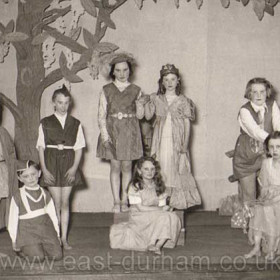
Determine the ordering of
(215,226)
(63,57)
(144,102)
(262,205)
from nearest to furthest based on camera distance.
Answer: (262,205), (144,102), (215,226), (63,57)

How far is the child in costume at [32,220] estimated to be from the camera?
15.9ft

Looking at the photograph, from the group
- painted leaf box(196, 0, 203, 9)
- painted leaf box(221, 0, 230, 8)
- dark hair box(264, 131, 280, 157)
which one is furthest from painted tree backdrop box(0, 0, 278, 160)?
dark hair box(264, 131, 280, 157)

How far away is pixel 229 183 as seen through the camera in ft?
22.0

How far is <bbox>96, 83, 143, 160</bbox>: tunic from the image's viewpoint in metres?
5.50

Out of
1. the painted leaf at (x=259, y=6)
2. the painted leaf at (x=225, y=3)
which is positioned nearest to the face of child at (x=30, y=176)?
the painted leaf at (x=225, y=3)

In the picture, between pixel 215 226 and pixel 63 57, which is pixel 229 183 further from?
pixel 63 57

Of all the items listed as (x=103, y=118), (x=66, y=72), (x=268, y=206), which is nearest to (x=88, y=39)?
(x=66, y=72)

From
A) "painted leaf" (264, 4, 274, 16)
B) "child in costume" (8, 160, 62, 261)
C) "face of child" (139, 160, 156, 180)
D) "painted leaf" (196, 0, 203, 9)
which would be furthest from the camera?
"painted leaf" (264, 4, 274, 16)

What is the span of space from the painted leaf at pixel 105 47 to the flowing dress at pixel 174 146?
1.16 metres

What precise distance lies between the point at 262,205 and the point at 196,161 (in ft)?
5.53

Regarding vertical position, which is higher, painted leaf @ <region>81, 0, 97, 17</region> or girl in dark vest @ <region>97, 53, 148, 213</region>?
painted leaf @ <region>81, 0, 97, 17</region>

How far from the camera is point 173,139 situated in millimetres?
5359

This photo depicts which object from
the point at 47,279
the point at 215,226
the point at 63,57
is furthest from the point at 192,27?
the point at 47,279

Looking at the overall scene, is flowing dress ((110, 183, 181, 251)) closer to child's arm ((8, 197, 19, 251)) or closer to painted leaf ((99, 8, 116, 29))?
child's arm ((8, 197, 19, 251))
